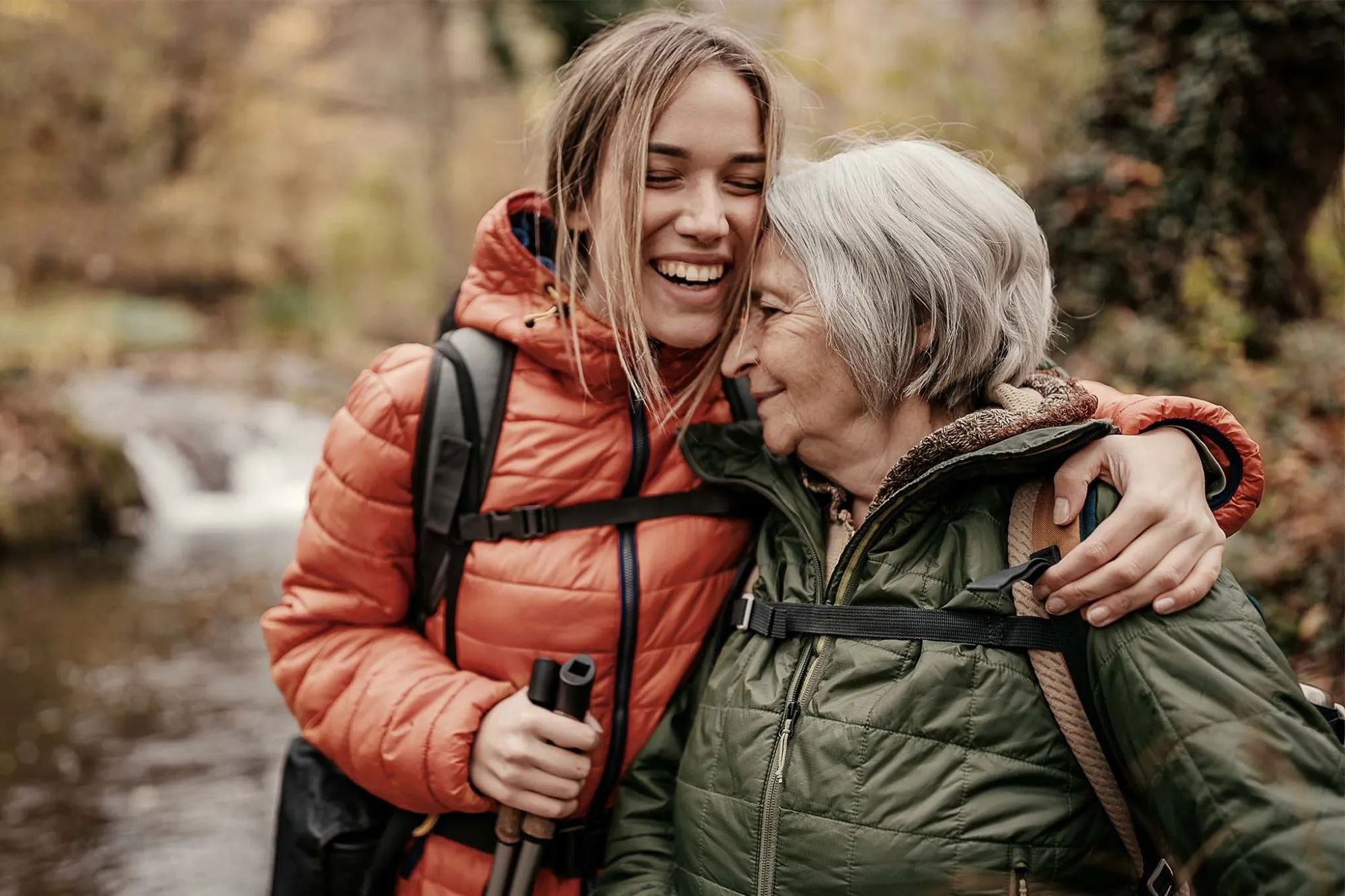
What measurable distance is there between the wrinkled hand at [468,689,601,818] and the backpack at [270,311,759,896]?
0.61ft

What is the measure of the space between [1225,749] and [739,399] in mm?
1214

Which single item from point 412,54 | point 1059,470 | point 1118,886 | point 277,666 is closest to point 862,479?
point 1059,470

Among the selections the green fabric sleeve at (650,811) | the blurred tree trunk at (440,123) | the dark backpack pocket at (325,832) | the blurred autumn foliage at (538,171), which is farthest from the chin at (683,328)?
the blurred tree trunk at (440,123)

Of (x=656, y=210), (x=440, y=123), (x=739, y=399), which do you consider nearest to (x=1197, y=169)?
(x=739, y=399)

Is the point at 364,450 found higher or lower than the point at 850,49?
lower

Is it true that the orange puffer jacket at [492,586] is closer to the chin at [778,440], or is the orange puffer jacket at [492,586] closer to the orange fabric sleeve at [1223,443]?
the chin at [778,440]

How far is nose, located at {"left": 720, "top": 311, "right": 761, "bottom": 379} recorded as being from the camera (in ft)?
6.71

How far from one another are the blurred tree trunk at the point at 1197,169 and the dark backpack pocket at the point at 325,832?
5.56 m

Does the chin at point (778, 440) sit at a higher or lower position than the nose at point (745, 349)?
lower

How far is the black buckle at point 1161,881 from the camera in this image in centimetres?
170

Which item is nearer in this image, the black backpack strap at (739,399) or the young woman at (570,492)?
the young woman at (570,492)

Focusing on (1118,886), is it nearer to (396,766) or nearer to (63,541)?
(396,766)

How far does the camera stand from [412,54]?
23641 millimetres

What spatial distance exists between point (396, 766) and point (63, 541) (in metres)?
11.1
